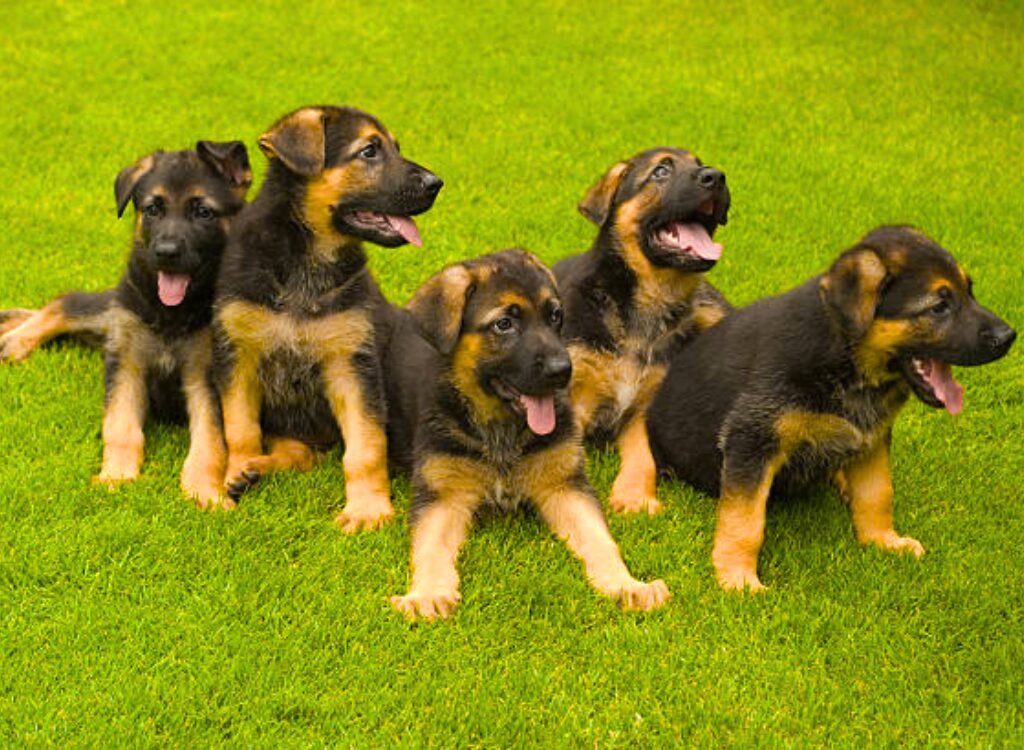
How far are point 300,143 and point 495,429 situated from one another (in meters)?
1.73

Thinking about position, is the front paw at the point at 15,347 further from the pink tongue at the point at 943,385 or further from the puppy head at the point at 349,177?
the pink tongue at the point at 943,385

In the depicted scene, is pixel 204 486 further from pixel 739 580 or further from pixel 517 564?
pixel 739 580

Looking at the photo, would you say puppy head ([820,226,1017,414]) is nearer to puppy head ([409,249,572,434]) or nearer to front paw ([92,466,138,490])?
puppy head ([409,249,572,434])

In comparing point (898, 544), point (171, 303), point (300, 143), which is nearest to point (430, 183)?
point (300, 143)

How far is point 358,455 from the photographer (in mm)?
6027

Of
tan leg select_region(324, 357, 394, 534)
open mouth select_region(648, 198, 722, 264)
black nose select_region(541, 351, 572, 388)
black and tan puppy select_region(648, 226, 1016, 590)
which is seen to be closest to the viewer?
black and tan puppy select_region(648, 226, 1016, 590)

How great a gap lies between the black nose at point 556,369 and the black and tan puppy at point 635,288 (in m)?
1.22

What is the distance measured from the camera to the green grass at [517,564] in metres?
4.50

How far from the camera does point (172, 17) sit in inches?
613

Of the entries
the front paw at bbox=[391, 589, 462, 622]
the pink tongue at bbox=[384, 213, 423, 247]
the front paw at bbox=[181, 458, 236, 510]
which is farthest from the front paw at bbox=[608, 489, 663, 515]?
the front paw at bbox=[181, 458, 236, 510]

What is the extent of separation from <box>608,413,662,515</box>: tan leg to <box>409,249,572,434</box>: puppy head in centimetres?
76

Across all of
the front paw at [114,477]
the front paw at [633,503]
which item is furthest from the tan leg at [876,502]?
the front paw at [114,477]

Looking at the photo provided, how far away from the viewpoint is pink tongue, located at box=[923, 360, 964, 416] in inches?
208

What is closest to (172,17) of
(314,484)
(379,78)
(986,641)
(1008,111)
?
(379,78)
